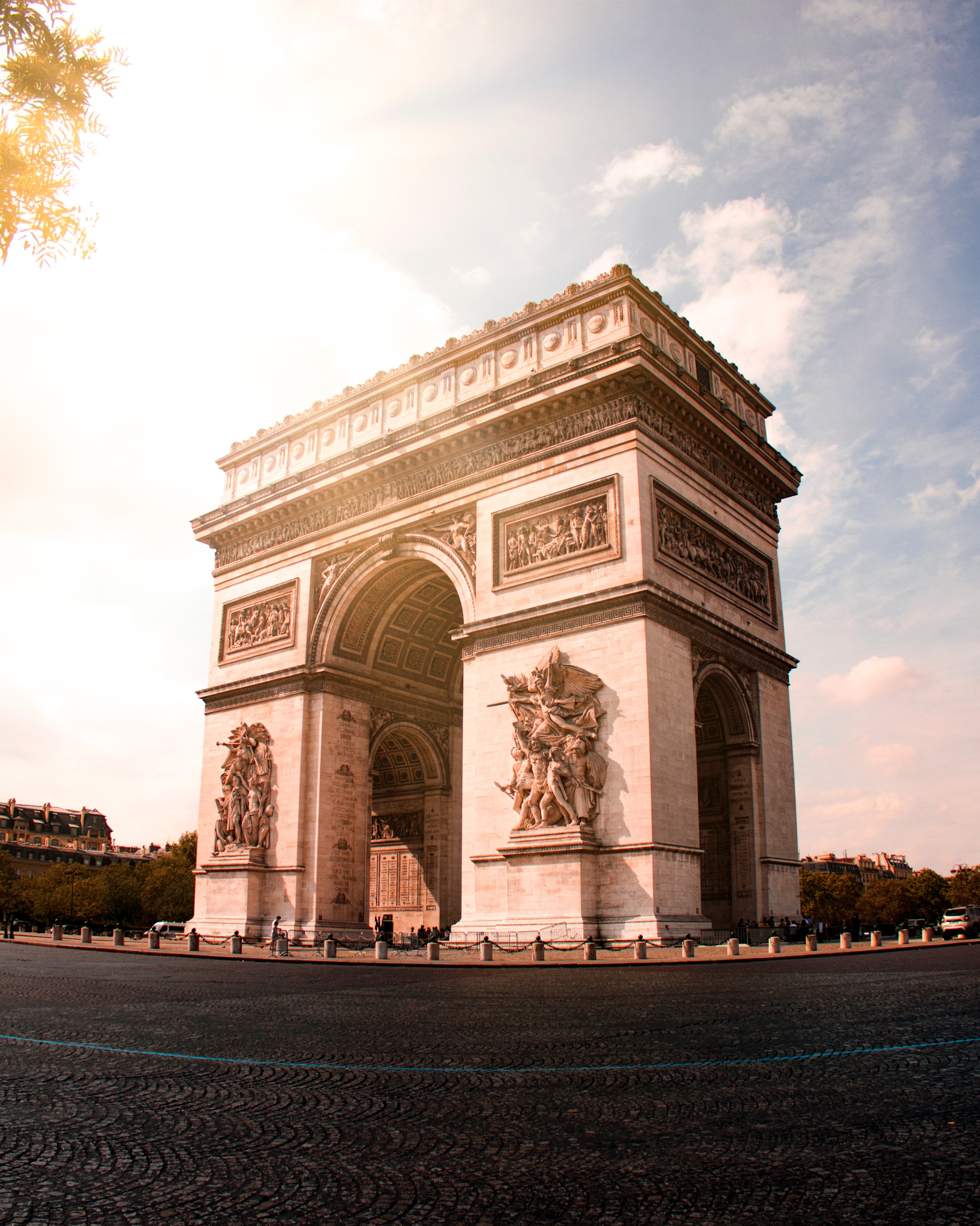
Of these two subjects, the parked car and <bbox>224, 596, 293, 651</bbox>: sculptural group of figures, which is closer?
<bbox>224, 596, 293, 651</bbox>: sculptural group of figures

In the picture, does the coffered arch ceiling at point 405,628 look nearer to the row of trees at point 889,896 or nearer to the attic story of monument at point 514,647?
the attic story of monument at point 514,647

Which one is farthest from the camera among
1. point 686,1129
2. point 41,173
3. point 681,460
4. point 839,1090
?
point 681,460

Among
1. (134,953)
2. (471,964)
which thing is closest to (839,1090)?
(471,964)

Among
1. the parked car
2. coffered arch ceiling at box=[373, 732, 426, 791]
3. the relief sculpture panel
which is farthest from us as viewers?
coffered arch ceiling at box=[373, 732, 426, 791]

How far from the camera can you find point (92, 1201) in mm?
2945

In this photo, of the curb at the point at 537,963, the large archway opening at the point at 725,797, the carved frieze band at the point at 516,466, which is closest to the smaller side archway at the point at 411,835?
the carved frieze band at the point at 516,466

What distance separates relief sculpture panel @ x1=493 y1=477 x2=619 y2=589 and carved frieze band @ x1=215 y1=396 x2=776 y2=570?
143 cm

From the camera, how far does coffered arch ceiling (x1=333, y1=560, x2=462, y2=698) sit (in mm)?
29359

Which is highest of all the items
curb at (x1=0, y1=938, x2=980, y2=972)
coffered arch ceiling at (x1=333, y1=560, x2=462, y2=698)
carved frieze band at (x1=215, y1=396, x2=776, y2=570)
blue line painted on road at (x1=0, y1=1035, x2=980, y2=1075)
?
carved frieze band at (x1=215, y1=396, x2=776, y2=570)

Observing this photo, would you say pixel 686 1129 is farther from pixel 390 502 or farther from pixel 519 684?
pixel 390 502

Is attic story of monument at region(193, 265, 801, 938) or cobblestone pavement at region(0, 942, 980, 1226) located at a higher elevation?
attic story of monument at region(193, 265, 801, 938)

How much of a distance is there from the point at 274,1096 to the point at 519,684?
1888 centimetres

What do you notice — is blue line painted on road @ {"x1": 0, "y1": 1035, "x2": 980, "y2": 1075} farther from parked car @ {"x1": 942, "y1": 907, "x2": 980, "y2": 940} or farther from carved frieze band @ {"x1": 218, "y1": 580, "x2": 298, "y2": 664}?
parked car @ {"x1": 942, "y1": 907, "x2": 980, "y2": 940}

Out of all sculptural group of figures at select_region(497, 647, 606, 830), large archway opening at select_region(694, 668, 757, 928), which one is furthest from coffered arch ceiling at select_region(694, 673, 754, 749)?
sculptural group of figures at select_region(497, 647, 606, 830)
